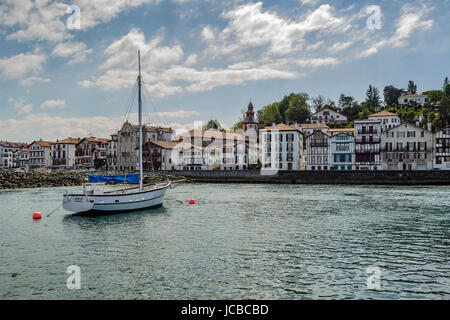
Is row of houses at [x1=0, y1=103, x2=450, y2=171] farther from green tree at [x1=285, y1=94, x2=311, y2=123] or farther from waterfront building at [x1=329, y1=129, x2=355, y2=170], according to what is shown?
green tree at [x1=285, y1=94, x2=311, y2=123]

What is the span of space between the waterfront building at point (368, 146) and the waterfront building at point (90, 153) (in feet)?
279

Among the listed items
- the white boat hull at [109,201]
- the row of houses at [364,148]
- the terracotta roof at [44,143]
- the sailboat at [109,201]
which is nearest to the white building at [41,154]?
the terracotta roof at [44,143]

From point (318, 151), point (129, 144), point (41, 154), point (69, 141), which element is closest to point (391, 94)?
point (318, 151)

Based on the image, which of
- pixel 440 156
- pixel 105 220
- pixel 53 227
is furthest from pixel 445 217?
pixel 440 156

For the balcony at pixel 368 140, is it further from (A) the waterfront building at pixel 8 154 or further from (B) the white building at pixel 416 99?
(A) the waterfront building at pixel 8 154

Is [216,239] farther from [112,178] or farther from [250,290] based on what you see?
[112,178]

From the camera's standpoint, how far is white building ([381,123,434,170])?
87.8 meters

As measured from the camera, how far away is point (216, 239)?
23.6 metres

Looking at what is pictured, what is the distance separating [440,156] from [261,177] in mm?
42118

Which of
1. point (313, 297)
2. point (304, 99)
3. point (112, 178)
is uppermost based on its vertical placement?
point (304, 99)

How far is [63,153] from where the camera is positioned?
141125 mm

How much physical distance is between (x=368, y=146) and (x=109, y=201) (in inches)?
2861

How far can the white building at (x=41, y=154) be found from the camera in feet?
478

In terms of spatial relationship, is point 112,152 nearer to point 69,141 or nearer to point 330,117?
point 69,141
